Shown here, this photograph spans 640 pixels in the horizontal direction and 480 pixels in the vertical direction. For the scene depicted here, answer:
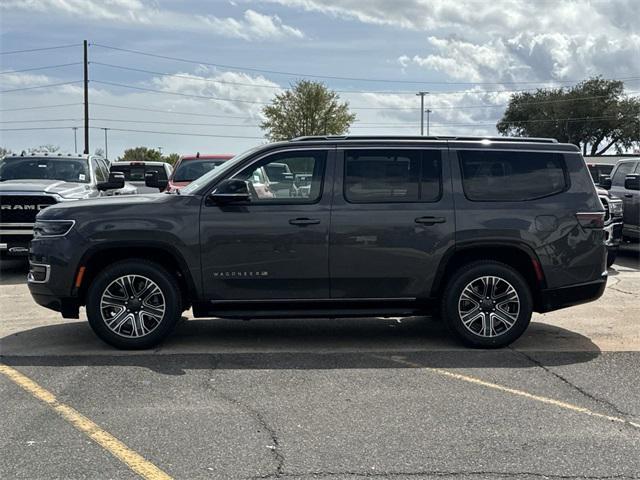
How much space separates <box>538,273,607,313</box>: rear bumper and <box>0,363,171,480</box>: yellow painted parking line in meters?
4.01

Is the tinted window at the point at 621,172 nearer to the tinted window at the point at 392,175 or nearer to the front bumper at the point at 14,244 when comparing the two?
the tinted window at the point at 392,175

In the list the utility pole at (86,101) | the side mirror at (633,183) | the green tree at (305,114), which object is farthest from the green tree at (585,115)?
the side mirror at (633,183)

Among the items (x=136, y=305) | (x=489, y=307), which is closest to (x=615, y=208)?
(x=489, y=307)

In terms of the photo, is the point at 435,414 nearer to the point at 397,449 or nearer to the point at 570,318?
the point at 397,449

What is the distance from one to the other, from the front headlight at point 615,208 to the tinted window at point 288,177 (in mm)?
6652

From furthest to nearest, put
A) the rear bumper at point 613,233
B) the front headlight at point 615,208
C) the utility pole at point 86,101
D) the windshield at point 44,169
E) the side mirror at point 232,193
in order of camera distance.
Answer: the utility pole at point 86,101 → the windshield at point 44,169 → the front headlight at point 615,208 → the rear bumper at point 613,233 → the side mirror at point 232,193

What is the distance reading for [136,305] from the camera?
243 inches

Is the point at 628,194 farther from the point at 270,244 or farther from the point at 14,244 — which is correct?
the point at 14,244

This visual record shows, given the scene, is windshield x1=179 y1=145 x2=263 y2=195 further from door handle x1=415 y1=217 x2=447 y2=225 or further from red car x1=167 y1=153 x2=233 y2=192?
red car x1=167 y1=153 x2=233 y2=192

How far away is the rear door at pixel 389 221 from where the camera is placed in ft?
20.2

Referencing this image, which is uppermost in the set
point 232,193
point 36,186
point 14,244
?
point 36,186

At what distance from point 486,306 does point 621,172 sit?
9.11 m

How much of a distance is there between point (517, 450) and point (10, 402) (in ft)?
11.4

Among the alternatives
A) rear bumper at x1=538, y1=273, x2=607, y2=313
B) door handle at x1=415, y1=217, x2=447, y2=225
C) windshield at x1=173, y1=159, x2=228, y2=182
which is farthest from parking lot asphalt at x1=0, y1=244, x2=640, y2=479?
windshield at x1=173, y1=159, x2=228, y2=182
